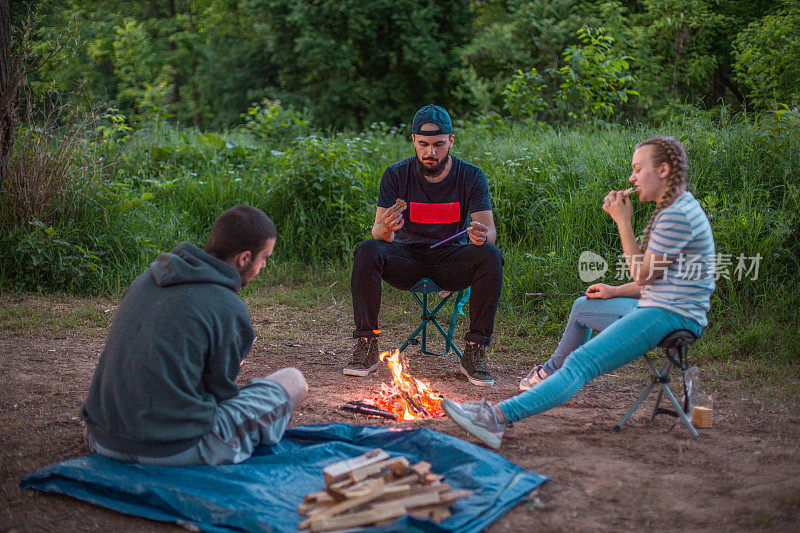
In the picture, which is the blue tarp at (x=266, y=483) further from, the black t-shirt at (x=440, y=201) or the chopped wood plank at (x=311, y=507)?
the black t-shirt at (x=440, y=201)

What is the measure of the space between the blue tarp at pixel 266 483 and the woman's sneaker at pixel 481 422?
175 mm

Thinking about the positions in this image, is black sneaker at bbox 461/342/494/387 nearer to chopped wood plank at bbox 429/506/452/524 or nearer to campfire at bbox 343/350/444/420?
campfire at bbox 343/350/444/420

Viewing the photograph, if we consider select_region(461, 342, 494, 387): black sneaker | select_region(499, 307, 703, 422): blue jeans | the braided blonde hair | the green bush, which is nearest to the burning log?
select_region(499, 307, 703, 422): blue jeans

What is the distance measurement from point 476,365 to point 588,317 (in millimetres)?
1052

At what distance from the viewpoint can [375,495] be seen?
263 cm

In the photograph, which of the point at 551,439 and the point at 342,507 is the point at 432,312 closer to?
the point at 551,439

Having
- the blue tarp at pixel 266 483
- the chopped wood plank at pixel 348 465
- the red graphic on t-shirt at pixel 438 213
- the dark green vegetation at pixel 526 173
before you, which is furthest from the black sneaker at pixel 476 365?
the chopped wood plank at pixel 348 465

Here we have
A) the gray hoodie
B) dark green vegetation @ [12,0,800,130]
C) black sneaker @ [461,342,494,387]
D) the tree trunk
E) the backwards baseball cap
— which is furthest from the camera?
dark green vegetation @ [12,0,800,130]

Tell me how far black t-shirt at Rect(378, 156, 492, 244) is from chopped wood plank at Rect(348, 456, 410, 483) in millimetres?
2395

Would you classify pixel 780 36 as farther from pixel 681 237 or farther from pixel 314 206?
pixel 681 237

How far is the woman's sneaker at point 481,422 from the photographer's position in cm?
335

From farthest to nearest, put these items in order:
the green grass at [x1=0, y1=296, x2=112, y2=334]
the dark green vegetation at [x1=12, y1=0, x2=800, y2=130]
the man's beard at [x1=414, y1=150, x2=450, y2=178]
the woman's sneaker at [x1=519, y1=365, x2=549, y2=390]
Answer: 1. the dark green vegetation at [x1=12, y1=0, x2=800, y2=130]
2. the green grass at [x1=0, y1=296, x2=112, y2=334]
3. the man's beard at [x1=414, y1=150, x2=450, y2=178]
4. the woman's sneaker at [x1=519, y1=365, x2=549, y2=390]

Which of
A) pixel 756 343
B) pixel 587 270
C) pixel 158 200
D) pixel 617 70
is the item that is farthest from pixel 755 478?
pixel 158 200

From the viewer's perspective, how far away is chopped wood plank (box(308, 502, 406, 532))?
250 cm
